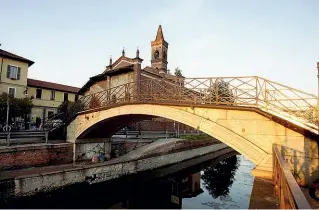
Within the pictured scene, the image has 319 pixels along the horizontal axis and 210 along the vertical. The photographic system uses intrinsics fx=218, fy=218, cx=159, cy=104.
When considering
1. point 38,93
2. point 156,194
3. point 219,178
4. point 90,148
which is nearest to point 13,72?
point 38,93

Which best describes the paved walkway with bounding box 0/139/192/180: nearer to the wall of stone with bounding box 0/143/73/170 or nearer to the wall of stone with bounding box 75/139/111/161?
the wall of stone with bounding box 0/143/73/170

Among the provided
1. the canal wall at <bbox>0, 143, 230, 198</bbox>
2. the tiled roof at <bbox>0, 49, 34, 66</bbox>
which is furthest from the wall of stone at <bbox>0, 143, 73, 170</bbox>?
the tiled roof at <bbox>0, 49, 34, 66</bbox>

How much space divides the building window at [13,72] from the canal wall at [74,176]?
21.0 meters

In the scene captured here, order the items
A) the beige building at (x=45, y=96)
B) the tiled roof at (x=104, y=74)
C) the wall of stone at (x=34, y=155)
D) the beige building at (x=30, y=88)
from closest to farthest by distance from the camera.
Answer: the wall of stone at (x=34, y=155) → the tiled roof at (x=104, y=74) → the beige building at (x=30, y=88) → the beige building at (x=45, y=96)

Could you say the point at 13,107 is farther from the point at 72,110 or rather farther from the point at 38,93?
the point at 38,93

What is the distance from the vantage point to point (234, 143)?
785cm

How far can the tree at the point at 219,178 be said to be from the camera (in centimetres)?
1449

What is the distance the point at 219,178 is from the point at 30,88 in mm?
29519

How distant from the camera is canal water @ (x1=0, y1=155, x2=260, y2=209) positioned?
10977 mm

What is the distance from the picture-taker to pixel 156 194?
1329 cm

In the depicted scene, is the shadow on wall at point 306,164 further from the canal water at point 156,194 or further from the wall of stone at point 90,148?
the wall of stone at point 90,148

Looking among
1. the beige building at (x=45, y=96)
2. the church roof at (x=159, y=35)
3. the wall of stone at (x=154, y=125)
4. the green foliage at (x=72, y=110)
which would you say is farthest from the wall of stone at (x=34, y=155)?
the church roof at (x=159, y=35)

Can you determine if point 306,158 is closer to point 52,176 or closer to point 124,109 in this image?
point 124,109

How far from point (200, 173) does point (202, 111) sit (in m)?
11.3
